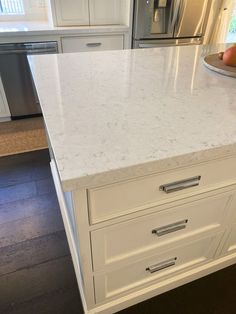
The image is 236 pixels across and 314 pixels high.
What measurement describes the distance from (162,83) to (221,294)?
1122mm

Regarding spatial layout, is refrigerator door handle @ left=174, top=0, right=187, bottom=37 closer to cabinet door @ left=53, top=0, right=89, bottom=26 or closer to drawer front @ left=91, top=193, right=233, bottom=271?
cabinet door @ left=53, top=0, right=89, bottom=26

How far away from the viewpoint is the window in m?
2.67

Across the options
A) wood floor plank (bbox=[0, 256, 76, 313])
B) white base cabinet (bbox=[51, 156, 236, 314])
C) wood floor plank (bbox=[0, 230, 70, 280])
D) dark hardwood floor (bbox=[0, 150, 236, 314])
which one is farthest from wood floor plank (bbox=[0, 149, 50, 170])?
white base cabinet (bbox=[51, 156, 236, 314])

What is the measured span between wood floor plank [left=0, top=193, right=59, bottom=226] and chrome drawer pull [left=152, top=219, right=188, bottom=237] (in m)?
0.98

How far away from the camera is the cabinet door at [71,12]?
246 centimetres

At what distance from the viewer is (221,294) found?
126 centimetres

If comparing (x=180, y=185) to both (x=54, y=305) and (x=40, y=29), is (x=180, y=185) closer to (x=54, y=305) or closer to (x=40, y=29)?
(x=54, y=305)

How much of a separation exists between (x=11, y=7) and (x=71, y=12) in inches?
30.4

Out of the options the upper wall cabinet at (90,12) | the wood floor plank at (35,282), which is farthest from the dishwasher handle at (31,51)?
the wood floor plank at (35,282)

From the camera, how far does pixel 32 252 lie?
140 cm

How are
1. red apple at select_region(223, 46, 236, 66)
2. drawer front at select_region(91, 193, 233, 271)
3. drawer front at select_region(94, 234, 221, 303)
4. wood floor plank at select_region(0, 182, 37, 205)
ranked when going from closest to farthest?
1. drawer front at select_region(91, 193, 233, 271)
2. drawer front at select_region(94, 234, 221, 303)
3. red apple at select_region(223, 46, 236, 66)
4. wood floor plank at select_region(0, 182, 37, 205)

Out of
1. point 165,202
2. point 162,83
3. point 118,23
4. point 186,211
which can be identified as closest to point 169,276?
point 186,211

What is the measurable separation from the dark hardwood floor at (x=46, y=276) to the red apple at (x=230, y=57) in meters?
1.11

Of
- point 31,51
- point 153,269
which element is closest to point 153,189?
point 153,269
